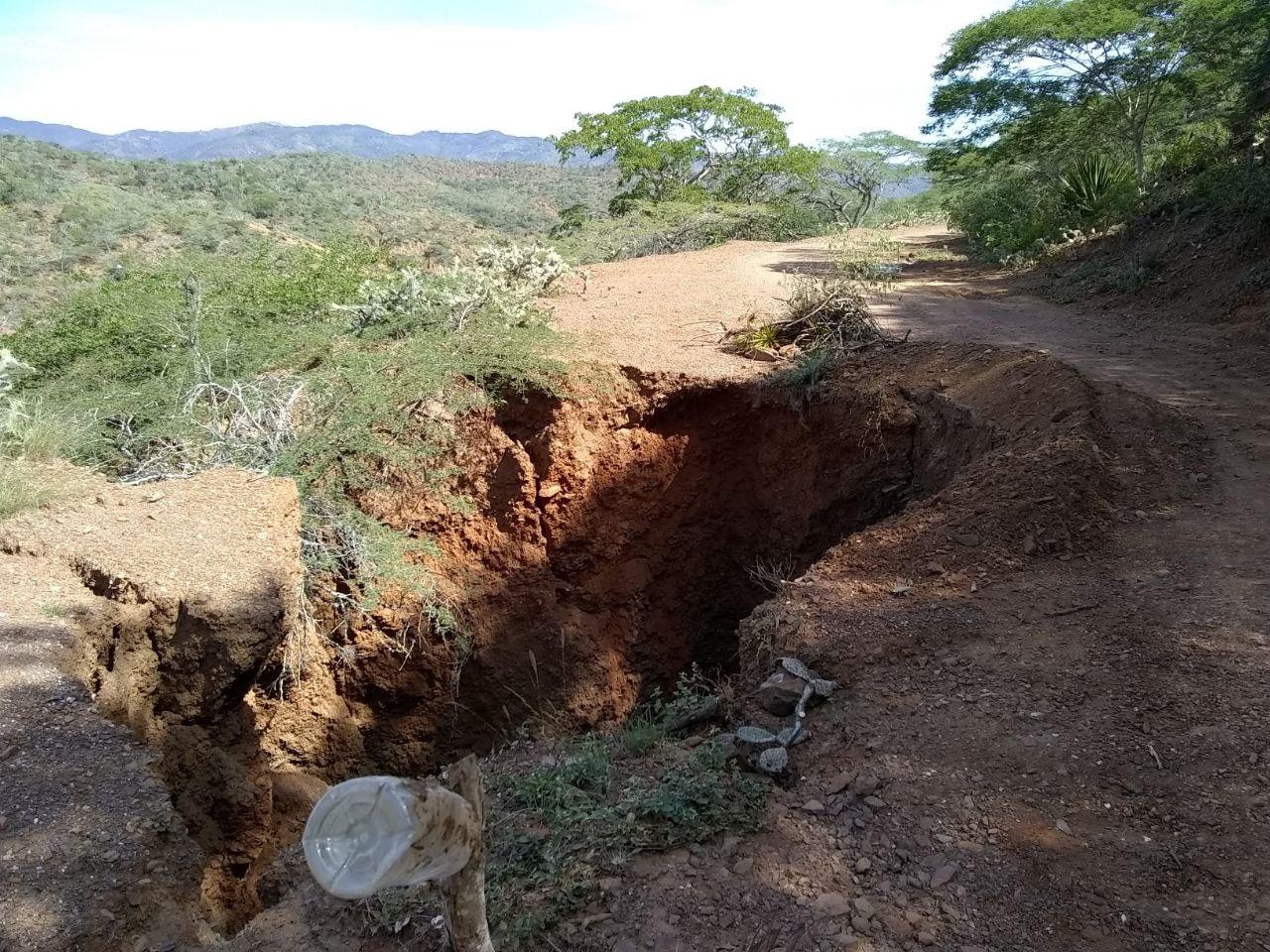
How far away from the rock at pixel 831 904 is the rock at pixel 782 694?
3.41ft

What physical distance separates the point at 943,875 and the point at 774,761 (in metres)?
0.77

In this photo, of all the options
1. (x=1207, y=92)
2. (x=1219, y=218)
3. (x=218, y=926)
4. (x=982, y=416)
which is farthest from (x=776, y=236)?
(x=218, y=926)

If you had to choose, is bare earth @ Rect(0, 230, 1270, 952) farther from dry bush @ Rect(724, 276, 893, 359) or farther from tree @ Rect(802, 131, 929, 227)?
tree @ Rect(802, 131, 929, 227)

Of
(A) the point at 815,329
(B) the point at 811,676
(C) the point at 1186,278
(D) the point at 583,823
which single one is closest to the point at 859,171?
(C) the point at 1186,278

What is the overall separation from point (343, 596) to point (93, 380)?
3088 mm

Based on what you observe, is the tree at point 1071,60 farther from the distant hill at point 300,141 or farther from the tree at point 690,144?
the distant hill at point 300,141

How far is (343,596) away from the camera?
17.3 feet

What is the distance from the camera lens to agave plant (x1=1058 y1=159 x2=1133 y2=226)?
10.4 metres

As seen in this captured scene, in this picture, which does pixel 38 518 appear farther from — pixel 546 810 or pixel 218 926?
pixel 546 810

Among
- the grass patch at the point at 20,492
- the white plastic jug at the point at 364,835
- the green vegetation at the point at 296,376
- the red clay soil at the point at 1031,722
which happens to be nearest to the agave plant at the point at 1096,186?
the red clay soil at the point at 1031,722

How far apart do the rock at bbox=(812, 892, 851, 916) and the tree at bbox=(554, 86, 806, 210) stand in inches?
658

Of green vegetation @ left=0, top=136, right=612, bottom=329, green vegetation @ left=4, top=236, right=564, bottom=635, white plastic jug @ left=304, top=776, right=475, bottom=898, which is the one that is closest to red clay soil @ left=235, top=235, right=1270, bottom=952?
white plastic jug @ left=304, top=776, right=475, bottom=898

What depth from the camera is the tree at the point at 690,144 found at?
58.3ft

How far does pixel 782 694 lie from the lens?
350 centimetres
